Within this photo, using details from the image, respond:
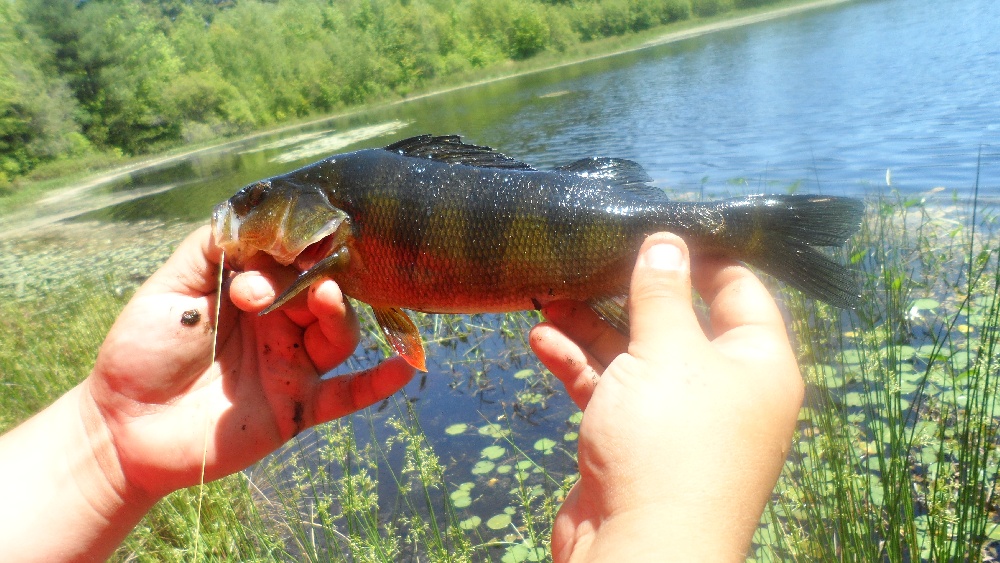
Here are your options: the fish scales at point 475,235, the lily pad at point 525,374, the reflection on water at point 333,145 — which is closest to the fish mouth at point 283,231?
the fish scales at point 475,235

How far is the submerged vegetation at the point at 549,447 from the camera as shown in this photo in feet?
8.48

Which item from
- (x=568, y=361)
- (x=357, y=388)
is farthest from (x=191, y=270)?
(x=568, y=361)

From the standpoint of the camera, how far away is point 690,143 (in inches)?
478

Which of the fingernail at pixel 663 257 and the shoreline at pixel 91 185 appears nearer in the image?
the fingernail at pixel 663 257

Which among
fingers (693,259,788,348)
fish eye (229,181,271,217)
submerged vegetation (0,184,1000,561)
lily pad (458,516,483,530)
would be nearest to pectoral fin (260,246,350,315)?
fish eye (229,181,271,217)

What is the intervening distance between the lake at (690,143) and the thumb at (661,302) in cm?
245

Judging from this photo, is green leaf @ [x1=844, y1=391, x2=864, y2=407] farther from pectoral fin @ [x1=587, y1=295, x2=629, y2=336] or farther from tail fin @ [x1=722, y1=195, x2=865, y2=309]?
pectoral fin @ [x1=587, y1=295, x2=629, y2=336]

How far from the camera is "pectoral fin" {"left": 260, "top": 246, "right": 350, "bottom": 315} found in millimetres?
2283

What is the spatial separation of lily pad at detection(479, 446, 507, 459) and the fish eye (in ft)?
8.24

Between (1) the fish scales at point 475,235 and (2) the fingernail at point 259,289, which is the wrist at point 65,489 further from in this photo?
(1) the fish scales at point 475,235

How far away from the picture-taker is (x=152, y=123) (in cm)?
4509

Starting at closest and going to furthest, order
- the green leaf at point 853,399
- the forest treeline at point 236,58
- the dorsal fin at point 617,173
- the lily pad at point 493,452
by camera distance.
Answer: the dorsal fin at point 617,173, the green leaf at point 853,399, the lily pad at point 493,452, the forest treeline at point 236,58

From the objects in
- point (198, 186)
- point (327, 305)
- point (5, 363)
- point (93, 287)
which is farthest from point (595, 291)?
point (198, 186)

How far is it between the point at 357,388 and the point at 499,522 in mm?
1606
